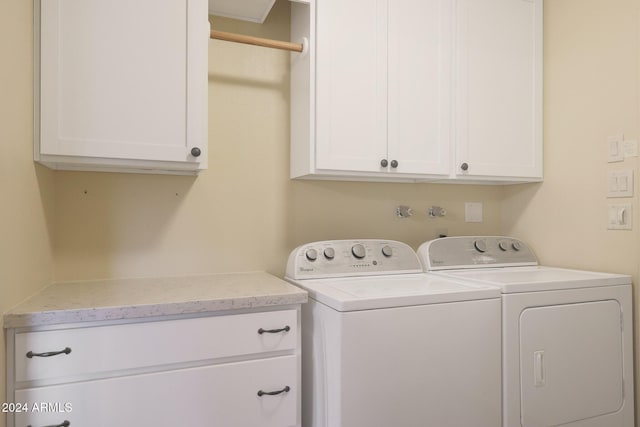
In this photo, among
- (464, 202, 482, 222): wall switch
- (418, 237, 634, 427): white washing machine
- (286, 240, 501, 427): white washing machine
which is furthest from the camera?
(464, 202, 482, 222): wall switch

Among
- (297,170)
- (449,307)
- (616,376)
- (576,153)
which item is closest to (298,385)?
(449,307)

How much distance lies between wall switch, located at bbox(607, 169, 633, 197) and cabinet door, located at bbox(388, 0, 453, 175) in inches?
30.2

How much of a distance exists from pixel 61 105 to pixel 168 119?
348 millimetres

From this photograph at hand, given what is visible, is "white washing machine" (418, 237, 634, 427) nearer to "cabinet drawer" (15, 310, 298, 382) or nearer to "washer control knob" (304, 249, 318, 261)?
"washer control knob" (304, 249, 318, 261)

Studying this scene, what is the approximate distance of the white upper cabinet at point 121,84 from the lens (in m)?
1.35

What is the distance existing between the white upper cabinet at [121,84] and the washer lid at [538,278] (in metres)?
1.29

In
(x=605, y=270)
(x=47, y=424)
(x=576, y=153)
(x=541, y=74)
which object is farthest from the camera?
(x=541, y=74)

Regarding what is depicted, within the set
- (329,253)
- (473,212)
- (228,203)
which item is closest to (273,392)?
(329,253)

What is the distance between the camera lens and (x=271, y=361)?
1.40 meters

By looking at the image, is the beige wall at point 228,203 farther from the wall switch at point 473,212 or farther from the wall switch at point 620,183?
the wall switch at point 620,183

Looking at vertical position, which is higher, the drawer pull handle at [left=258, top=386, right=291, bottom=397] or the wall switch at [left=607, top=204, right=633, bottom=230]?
the wall switch at [left=607, top=204, right=633, bottom=230]

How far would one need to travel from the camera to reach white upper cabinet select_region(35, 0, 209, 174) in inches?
53.2

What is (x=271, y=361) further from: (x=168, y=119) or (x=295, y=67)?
(x=295, y=67)

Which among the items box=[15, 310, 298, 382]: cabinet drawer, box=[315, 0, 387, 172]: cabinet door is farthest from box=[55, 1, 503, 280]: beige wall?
box=[15, 310, 298, 382]: cabinet drawer
